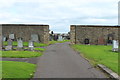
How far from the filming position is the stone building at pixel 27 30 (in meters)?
38.8

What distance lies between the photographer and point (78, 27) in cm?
3862

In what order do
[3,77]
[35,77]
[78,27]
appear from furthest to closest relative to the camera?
[78,27], [35,77], [3,77]

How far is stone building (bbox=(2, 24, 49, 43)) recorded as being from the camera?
127 ft

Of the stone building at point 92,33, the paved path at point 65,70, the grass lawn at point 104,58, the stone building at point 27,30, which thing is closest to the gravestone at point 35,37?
the stone building at point 27,30

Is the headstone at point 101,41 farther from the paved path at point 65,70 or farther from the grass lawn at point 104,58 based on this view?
the paved path at point 65,70

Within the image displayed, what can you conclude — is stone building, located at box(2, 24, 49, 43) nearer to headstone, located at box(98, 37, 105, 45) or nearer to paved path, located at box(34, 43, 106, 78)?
headstone, located at box(98, 37, 105, 45)

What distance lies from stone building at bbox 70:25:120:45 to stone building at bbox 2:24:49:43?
17.0 ft

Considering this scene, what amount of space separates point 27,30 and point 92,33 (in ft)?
41.1

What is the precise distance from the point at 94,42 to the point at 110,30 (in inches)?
150

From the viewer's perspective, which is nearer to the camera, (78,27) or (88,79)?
(88,79)

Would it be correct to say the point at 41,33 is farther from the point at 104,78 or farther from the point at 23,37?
the point at 104,78

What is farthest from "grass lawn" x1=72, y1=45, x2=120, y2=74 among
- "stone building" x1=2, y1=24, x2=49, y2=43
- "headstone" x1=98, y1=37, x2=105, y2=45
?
"stone building" x1=2, y1=24, x2=49, y2=43

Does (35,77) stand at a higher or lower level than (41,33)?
lower

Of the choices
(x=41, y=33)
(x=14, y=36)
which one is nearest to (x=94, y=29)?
(x=41, y=33)
